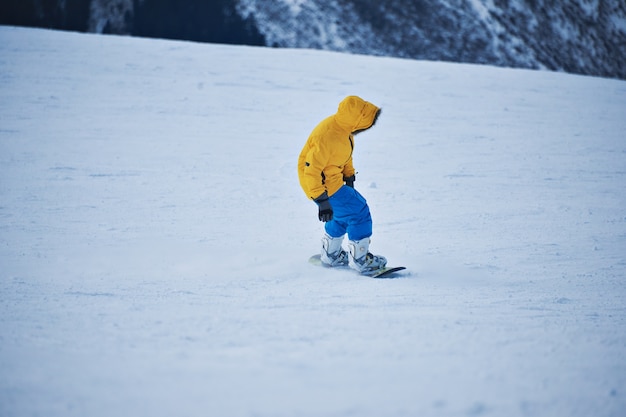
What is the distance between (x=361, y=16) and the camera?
30516 millimetres

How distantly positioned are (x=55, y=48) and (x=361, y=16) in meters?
22.2

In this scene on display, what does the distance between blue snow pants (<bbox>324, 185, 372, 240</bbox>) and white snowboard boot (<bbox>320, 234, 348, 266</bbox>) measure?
0.20 meters

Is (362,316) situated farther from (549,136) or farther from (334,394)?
(549,136)

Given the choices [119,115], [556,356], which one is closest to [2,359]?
[556,356]

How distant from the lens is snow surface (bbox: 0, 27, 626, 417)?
2.35m

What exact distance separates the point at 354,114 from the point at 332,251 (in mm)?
1235

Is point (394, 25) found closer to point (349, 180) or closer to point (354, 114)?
point (349, 180)

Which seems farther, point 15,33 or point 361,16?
point 361,16

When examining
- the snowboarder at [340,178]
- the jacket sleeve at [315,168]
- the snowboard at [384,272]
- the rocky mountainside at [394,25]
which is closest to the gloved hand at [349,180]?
the snowboarder at [340,178]

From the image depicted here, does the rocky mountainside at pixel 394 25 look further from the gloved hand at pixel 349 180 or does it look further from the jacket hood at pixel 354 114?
the jacket hood at pixel 354 114

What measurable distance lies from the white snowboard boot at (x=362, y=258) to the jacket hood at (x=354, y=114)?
0.94 meters

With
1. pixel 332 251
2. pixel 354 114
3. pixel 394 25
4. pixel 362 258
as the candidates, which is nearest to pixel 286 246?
pixel 332 251

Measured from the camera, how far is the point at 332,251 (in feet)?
14.2

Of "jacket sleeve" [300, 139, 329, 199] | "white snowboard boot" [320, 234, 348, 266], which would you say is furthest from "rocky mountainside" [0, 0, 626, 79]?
"jacket sleeve" [300, 139, 329, 199]
